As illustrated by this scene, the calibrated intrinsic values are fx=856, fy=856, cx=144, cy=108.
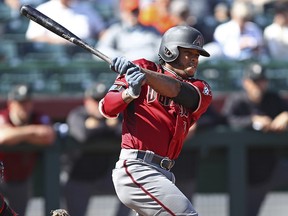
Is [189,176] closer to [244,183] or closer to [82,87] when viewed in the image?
[244,183]

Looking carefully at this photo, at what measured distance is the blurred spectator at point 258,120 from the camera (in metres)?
8.59

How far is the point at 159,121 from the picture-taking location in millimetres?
5418

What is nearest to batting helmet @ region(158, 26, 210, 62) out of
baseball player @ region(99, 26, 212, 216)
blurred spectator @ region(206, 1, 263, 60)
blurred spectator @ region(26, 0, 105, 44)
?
baseball player @ region(99, 26, 212, 216)

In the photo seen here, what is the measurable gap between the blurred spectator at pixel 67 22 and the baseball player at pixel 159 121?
4.36 m

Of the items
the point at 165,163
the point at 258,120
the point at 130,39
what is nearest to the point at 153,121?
the point at 165,163

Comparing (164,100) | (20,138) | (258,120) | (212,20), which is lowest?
(20,138)

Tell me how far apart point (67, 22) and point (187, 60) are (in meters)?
4.57

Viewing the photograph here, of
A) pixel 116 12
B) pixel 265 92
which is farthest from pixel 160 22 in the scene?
pixel 265 92

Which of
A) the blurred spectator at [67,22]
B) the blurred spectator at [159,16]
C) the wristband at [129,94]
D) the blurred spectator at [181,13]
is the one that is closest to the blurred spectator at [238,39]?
the blurred spectator at [181,13]

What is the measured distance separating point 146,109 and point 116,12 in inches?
223

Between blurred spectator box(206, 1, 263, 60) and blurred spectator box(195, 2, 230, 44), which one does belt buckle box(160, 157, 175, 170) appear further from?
blurred spectator box(195, 2, 230, 44)

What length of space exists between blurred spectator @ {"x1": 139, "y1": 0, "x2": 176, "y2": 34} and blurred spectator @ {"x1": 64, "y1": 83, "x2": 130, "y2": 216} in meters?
2.17

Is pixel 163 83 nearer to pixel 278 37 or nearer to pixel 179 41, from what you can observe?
pixel 179 41

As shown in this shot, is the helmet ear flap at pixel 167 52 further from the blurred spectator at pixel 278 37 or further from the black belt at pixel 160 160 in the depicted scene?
the blurred spectator at pixel 278 37
